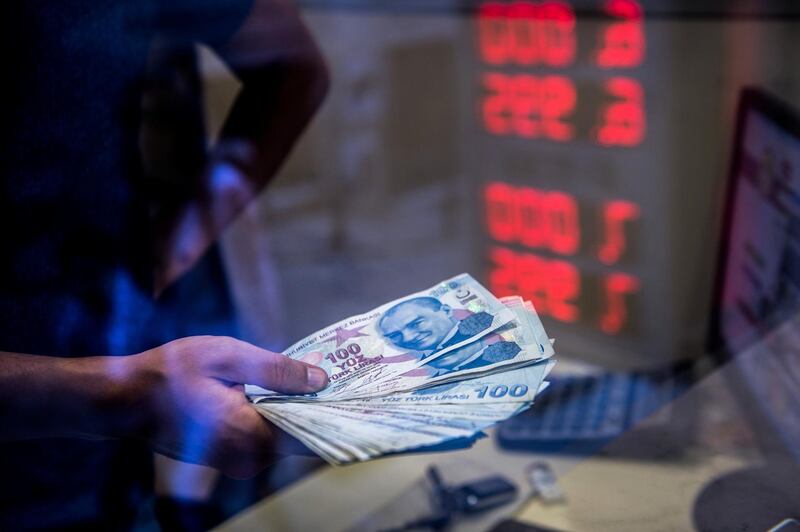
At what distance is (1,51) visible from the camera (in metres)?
0.83

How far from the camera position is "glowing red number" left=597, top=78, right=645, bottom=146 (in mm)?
1850

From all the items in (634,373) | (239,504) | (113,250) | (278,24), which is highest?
(278,24)

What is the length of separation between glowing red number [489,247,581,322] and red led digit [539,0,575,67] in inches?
19.1

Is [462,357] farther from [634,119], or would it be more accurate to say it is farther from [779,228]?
[634,119]

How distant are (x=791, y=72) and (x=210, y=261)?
1147 mm

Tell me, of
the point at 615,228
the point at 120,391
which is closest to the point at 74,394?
the point at 120,391

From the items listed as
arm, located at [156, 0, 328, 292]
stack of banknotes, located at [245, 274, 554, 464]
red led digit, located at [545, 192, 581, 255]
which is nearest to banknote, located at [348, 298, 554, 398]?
stack of banknotes, located at [245, 274, 554, 464]

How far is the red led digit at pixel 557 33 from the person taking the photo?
1.90m

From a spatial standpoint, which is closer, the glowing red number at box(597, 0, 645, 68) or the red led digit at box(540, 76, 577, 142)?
the glowing red number at box(597, 0, 645, 68)

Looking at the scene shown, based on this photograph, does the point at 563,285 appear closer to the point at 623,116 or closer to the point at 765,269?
the point at 623,116

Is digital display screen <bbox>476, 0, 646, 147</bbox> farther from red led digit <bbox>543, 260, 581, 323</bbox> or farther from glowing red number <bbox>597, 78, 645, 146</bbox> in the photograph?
red led digit <bbox>543, 260, 581, 323</bbox>

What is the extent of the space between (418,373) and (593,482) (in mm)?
335

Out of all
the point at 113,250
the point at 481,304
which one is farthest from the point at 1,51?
the point at 481,304

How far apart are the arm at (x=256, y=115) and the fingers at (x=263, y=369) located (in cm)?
50
